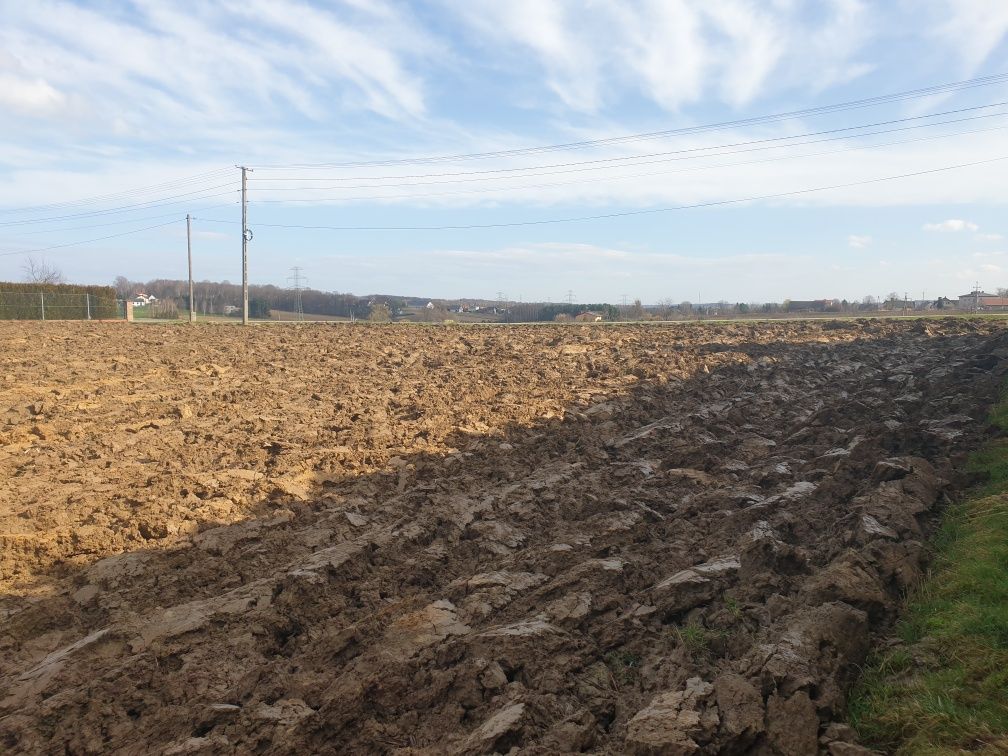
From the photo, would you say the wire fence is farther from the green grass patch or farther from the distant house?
the distant house

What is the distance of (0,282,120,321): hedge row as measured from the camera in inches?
1631

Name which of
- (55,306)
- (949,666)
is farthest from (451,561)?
(55,306)

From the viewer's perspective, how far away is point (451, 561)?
6785 millimetres

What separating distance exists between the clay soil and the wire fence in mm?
33034

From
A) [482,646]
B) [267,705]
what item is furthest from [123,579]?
[482,646]

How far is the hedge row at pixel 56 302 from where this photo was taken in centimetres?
4144

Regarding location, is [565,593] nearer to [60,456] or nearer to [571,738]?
[571,738]

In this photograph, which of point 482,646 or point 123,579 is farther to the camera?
point 123,579

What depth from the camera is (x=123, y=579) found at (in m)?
6.39

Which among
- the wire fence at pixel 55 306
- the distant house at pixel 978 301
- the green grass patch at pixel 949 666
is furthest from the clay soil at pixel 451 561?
the distant house at pixel 978 301

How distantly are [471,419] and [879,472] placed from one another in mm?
5777

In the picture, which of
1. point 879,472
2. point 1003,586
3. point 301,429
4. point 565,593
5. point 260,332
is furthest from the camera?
point 260,332

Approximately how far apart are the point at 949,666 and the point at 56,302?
158ft

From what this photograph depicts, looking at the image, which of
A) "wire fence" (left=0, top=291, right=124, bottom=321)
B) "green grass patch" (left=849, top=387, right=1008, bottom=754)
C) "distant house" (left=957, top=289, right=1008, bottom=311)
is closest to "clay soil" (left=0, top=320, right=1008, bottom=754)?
"green grass patch" (left=849, top=387, right=1008, bottom=754)
